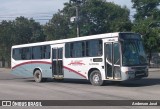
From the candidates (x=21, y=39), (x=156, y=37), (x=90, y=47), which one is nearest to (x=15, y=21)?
(x=21, y=39)

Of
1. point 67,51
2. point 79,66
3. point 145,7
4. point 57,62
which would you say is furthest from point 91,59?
point 145,7

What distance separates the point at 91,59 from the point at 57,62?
3.38 meters

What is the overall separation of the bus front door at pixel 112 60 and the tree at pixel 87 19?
55.0m

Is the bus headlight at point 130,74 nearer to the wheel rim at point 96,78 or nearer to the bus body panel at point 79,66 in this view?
the bus body panel at point 79,66

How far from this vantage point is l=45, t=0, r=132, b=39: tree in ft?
256

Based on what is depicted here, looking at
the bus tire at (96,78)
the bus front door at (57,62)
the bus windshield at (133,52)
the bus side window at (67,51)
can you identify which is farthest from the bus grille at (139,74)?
the bus front door at (57,62)

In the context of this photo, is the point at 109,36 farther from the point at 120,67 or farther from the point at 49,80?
the point at 49,80

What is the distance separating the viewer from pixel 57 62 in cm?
2491

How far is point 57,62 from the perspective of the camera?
24.9m

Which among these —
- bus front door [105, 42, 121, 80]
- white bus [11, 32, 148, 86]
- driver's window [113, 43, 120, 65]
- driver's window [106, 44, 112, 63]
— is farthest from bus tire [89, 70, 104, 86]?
driver's window [113, 43, 120, 65]

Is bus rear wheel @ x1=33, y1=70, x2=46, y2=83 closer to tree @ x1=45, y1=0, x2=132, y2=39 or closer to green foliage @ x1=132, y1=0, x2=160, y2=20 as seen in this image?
tree @ x1=45, y1=0, x2=132, y2=39

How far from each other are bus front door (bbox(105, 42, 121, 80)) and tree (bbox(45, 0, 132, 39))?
55.0 meters

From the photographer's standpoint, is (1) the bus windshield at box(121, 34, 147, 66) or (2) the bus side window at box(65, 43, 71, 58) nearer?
(1) the bus windshield at box(121, 34, 147, 66)

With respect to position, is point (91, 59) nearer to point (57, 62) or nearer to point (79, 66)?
point (79, 66)
